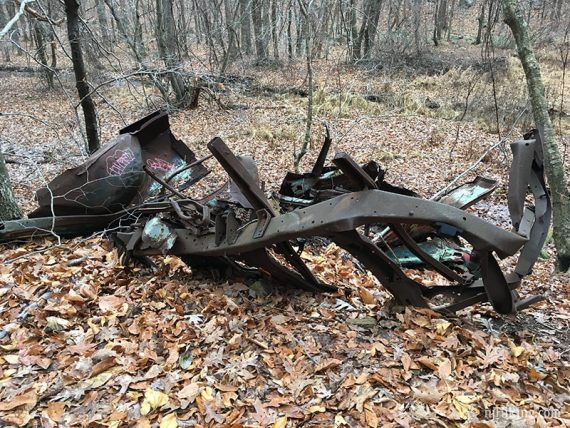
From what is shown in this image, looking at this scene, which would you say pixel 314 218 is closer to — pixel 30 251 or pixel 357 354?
pixel 357 354

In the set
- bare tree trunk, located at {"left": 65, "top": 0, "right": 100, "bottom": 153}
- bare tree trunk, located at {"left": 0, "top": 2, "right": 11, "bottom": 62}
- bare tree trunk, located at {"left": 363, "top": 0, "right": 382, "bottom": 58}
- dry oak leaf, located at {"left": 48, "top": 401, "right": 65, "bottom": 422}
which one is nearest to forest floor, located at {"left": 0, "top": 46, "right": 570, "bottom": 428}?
dry oak leaf, located at {"left": 48, "top": 401, "right": 65, "bottom": 422}

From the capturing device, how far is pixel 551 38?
22.9 m

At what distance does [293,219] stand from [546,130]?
3.94 m

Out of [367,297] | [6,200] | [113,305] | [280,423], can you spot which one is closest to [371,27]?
[6,200]

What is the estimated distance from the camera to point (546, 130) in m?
5.48

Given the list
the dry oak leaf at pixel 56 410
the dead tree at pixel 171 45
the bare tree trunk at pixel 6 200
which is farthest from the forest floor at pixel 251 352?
the dead tree at pixel 171 45

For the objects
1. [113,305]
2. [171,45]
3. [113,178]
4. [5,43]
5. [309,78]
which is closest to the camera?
[113,305]

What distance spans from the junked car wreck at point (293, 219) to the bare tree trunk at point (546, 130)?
4.23 ft

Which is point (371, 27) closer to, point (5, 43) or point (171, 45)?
point (171, 45)

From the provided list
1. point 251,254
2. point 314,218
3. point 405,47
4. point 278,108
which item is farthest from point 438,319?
point 405,47

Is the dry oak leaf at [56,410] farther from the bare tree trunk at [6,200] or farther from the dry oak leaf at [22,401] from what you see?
the bare tree trunk at [6,200]

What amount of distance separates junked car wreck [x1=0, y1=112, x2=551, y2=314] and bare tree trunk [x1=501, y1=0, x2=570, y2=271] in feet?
4.23

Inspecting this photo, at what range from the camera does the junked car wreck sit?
121 inches

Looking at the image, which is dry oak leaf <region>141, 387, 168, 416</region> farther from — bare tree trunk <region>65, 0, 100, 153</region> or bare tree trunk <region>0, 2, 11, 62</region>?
bare tree trunk <region>0, 2, 11, 62</region>
